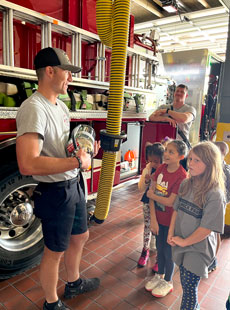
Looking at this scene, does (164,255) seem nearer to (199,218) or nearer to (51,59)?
(199,218)

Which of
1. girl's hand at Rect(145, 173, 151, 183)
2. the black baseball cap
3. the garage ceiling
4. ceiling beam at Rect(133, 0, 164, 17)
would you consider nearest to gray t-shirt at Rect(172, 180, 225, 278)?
girl's hand at Rect(145, 173, 151, 183)

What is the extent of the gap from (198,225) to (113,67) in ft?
3.71

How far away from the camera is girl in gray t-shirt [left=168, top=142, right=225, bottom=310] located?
5.16 feet

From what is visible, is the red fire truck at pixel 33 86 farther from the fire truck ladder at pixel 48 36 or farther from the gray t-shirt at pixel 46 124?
the gray t-shirt at pixel 46 124

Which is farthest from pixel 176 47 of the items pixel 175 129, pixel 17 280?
pixel 17 280

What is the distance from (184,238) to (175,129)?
6.34ft

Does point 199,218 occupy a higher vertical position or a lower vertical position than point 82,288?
higher

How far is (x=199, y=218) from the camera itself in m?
1.65

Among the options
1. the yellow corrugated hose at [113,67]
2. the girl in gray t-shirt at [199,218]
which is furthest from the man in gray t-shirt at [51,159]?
the girl in gray t-shirt at [199,218]

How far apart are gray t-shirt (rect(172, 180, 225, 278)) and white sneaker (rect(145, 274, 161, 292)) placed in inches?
24.7

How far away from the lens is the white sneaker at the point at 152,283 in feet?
7.22

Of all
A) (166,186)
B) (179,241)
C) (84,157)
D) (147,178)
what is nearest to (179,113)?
(147,178)

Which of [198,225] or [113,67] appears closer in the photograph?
[113,67]

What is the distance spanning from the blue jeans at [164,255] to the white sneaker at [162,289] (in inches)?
1.7
